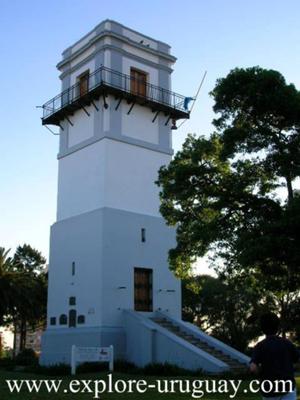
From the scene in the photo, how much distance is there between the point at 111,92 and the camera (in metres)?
28.9

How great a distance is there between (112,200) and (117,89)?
564cm

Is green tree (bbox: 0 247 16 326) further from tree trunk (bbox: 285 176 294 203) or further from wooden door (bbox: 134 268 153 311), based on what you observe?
tree trunk (bbox: 285 176 294 203)

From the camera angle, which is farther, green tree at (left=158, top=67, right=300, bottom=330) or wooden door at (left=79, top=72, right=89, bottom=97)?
wooden door at (left=79, top=72, right=89, bottom=97)

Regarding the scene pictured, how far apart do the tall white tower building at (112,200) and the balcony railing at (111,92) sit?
0.06 metres

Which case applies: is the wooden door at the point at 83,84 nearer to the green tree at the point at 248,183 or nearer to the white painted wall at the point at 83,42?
the white painted wall at the point at 83,42

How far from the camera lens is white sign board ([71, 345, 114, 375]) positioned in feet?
71.8

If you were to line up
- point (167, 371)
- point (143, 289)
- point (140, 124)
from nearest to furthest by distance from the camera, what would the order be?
point (167, 371) < point (143, 289) < point (140, 124)

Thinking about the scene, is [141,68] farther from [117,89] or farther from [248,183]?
[248,183]

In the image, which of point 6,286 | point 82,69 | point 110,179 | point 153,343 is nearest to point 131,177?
point 110,179

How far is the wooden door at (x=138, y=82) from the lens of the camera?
3047 centimetres

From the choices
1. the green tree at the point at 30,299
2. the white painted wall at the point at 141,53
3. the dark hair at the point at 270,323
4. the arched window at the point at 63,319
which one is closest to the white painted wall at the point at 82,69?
the white painted wall at the point at 141,53

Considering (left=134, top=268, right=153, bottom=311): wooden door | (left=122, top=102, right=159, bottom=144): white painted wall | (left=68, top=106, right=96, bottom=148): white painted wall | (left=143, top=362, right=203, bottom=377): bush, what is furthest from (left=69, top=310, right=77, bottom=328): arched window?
(left=122, top=102, right=159, bottom=144): white painted wall

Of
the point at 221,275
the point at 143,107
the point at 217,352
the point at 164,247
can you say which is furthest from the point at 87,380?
the point at 143,107

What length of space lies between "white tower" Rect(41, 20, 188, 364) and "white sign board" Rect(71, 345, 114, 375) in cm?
277
